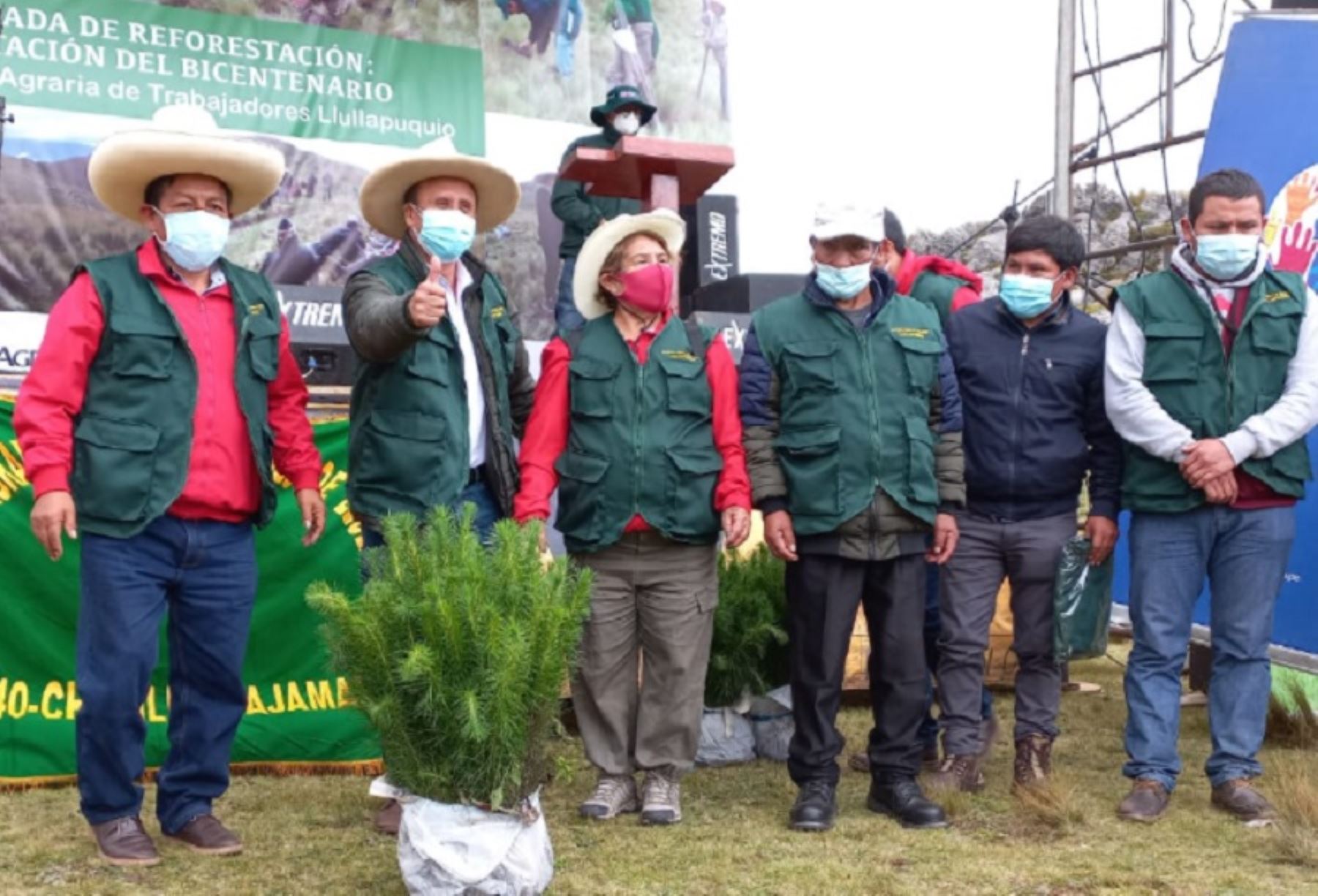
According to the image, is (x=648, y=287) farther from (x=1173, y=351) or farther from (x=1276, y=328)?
(x=1276, y=328)

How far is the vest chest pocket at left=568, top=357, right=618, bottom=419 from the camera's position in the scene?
3.95 m

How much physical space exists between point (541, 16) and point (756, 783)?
7398 millimetres

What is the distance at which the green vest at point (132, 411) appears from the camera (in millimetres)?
3465

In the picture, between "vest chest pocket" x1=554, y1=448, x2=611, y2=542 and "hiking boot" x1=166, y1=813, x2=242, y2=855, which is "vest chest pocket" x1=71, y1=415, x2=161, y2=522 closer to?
"hiking boot" x1=166, y1=813, x2=242, y2=855

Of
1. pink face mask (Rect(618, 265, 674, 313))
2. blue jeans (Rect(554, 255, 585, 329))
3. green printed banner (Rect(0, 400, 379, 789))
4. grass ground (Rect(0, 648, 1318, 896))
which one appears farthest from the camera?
blue jeans (Rect(554, 255, 585, 329))

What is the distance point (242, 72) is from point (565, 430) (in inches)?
253

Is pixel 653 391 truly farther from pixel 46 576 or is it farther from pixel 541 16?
pixel 541 16

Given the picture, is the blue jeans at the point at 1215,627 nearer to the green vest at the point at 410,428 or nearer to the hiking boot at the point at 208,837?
the green vest at the point at 410,428

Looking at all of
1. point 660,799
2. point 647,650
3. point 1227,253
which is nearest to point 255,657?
point 647,650

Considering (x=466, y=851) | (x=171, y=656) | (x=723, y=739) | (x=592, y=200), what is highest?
(x=592, y=200)

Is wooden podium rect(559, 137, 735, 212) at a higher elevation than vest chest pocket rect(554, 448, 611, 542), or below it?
higher

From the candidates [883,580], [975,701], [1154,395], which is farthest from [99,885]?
[1154,395]

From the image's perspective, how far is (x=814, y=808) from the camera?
3.91 m

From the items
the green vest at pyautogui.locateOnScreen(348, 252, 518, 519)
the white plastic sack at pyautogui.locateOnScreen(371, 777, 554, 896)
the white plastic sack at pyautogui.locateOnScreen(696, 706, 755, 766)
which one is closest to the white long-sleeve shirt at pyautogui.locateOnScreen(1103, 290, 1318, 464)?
the white plastic sack at pyautogui.locateOnScreen(696, 706, 755, 766)
